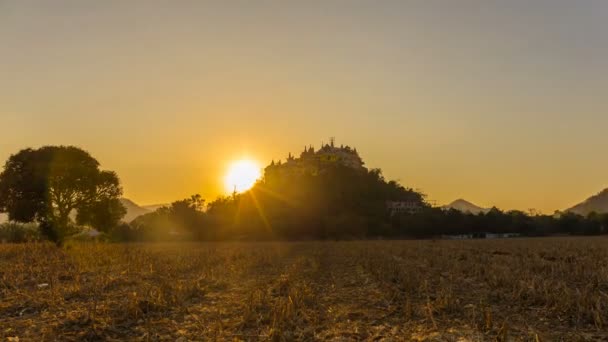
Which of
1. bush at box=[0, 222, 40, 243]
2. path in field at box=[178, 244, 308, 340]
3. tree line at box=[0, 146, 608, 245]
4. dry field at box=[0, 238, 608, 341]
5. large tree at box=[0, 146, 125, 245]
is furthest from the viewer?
tree line at box=[0, 146, 608, 245]

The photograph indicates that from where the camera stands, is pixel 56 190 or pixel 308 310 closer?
pixel 308 310

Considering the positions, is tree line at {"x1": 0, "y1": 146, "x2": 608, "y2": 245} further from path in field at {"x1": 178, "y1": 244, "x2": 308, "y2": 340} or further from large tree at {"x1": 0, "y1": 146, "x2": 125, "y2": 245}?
path in field at {"x1": 178, "y1": 244, "x2": 308, "y2": 340}

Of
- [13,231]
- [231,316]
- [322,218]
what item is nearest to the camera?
[231,316]

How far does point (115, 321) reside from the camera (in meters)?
12.1

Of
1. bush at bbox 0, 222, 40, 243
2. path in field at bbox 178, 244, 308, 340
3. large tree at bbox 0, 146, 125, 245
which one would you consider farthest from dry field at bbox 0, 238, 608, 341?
bush at bbox 0, 222, 40, 243

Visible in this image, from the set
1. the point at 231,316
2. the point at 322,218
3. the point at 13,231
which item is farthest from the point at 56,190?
the point at 322,218

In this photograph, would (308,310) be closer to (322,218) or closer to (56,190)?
(56,190)

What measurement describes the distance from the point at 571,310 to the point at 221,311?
9.71 meters

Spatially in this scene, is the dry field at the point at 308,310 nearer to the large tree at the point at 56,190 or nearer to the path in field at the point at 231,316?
the path in field at the point at 231,316

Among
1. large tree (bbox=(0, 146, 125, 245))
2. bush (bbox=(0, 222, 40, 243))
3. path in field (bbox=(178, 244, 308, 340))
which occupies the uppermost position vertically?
large tree (bbox=(0, 146, 125, 245))

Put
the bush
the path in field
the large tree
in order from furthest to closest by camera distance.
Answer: the bush, the large tree, the path in field

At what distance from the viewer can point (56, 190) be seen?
48062 mm

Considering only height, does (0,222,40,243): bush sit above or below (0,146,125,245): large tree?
below

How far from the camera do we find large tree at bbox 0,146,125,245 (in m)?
46.9
